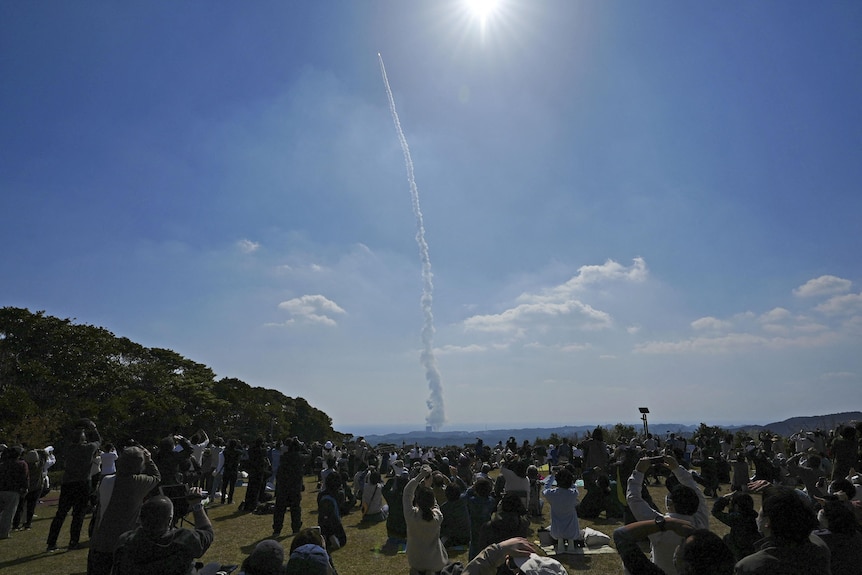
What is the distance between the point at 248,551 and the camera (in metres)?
9.20

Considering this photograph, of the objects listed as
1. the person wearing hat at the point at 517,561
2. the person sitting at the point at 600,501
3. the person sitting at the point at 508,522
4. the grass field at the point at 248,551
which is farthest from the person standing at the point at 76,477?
the person sitting at the point at 600,501

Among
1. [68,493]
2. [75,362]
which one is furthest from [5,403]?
[68,493]

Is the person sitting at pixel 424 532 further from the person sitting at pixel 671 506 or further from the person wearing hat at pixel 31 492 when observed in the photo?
the person wearing hat at pixel 31 492

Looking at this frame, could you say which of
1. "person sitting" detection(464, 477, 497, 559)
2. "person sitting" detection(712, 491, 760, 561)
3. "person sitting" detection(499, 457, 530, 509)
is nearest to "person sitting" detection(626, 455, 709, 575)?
"person sitting" detection(712, 491, 760, 561)

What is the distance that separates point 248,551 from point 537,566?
8.18 m

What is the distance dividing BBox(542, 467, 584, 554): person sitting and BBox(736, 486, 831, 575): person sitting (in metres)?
6.25

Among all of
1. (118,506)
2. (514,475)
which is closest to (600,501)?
(514,475)

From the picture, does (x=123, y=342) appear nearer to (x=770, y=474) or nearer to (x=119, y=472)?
(x=119, y=472)

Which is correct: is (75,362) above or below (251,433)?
above

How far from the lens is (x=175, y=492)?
641cm

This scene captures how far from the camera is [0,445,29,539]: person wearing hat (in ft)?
32.6

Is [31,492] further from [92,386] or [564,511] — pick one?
[92,386]

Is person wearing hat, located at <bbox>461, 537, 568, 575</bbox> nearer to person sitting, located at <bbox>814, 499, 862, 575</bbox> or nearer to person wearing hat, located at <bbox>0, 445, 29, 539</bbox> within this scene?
person sitting, located at <bbox>814, 499, 862, 575</bbox>

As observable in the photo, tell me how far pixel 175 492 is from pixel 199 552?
3433 millimetres
